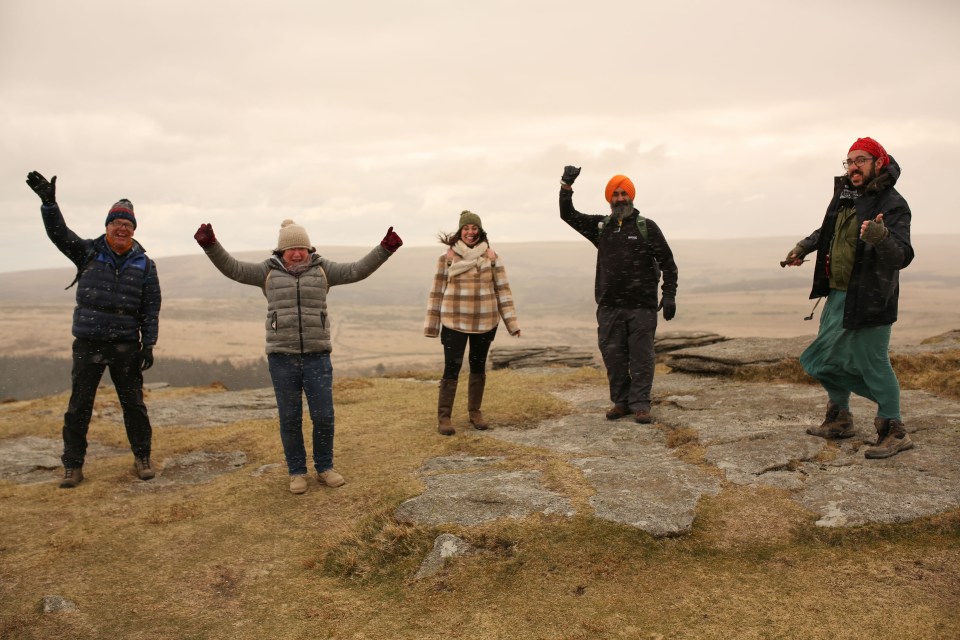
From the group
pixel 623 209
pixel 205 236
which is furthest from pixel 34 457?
pixel 623 209

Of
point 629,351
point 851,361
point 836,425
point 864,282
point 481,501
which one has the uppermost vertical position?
point 864,282

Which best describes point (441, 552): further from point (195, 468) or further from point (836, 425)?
point (836, 425)

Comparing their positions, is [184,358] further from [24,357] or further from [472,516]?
[472,516]

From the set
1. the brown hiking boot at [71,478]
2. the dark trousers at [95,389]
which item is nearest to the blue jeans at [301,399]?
the dark trousers at [95,389]

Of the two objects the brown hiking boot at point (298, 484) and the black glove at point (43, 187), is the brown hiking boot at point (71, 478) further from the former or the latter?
the black glove at point (43, 187)

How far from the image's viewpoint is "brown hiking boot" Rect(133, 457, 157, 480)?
761 cm

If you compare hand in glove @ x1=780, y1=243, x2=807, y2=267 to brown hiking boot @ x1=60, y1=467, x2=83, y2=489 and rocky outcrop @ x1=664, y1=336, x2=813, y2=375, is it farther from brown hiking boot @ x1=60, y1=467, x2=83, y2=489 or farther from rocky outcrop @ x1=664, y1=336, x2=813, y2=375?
brown hiking boot @ x1=60, y1=467, x2=83, y2=489

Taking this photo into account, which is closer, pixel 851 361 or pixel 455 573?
pixel 455 573

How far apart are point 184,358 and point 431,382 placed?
72900mm

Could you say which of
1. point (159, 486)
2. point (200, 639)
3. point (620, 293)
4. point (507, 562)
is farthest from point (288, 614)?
point (620, 293)

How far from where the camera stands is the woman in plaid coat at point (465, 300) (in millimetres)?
8320

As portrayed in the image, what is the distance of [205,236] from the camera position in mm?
6254

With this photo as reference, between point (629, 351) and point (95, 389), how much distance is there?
258 inches

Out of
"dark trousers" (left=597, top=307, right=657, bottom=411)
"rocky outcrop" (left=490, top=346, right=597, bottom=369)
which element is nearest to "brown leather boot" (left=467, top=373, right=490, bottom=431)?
"dark trousers" (left=597, top=307, right=657, bottom=411)
